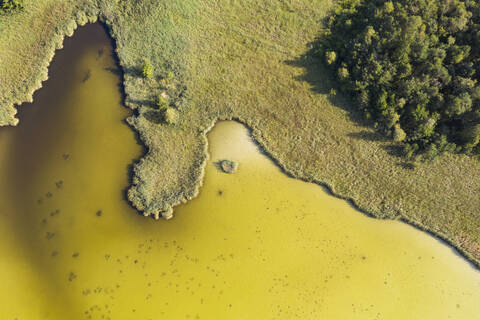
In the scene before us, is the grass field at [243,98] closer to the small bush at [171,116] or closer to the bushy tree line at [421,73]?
the small bush at [171,116]

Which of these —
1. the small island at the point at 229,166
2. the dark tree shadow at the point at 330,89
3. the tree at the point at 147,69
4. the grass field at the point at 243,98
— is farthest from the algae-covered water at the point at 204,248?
the dark tree shadow at the point at 330,89

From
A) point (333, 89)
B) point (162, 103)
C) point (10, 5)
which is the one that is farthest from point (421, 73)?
point (10, 5)

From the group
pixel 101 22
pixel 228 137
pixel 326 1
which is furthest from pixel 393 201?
pixel 101 22

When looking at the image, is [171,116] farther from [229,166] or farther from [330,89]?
[330,89]

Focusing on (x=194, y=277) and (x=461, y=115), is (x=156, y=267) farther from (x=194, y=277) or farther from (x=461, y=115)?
(x=461, y=115)

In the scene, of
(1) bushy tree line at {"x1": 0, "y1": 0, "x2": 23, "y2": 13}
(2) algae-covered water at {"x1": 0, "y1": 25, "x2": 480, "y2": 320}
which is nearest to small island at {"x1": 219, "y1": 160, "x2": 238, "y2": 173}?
(2) algae-covered water at {"x1": 0, "y1": 25, "x2": 480, "y2": 320}
